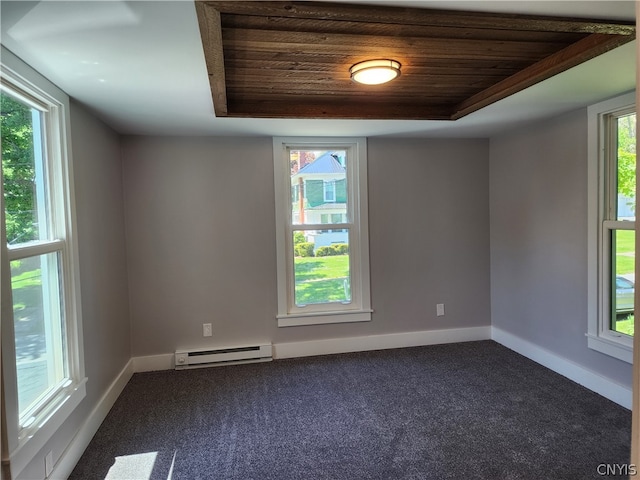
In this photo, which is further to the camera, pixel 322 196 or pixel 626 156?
pixel 322 196

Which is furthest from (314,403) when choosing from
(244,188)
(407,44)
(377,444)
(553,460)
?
(407,44)

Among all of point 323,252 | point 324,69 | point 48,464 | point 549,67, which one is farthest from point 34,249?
point 549,67

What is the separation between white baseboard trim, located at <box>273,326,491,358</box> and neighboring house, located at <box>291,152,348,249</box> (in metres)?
0.96

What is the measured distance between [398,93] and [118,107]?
6.08 feet

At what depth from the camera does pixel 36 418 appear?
5.58 ft

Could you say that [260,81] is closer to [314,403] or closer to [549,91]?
[549,91]

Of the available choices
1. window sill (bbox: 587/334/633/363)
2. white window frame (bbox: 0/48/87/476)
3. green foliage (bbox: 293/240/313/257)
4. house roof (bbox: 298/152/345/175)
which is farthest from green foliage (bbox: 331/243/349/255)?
white window frame (bbox: 0/48/87/476)

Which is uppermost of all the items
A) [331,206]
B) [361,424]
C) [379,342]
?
[331,206]

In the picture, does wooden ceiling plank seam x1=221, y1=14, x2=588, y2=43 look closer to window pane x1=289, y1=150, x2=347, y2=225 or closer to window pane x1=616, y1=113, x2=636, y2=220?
window pane x1=616, y1=113, x2=636, y2=220

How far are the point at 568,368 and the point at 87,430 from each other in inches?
136

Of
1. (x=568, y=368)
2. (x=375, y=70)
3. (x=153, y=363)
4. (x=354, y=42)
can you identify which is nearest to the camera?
(x=354, y=42)

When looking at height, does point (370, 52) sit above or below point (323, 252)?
above

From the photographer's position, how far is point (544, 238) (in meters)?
3.13

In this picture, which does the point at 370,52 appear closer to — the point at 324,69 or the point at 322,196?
the point at 324,69
